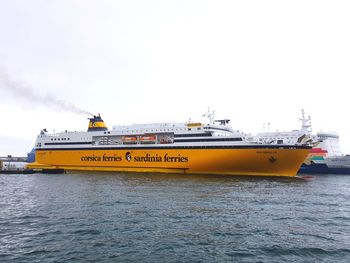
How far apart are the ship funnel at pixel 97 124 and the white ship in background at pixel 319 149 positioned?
108ft

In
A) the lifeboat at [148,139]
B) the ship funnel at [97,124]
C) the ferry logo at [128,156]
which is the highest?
the ship funnel at [97,124]

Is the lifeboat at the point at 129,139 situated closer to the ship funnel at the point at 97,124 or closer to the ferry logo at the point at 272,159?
the ship funnel at the point at 97,124

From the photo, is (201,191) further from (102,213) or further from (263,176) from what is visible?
(263,176)

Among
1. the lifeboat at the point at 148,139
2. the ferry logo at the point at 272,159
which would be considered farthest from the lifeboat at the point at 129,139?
the ferry logo at the point at 272,159

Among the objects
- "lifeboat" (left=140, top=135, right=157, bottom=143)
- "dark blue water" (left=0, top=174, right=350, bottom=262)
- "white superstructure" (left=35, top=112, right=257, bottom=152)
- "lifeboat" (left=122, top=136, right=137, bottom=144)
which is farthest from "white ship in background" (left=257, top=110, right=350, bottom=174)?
"dark blue water" (left=0, top=174, right=350, bottom=262)

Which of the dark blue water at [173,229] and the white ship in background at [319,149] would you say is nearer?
the dark blue water at [173,229]

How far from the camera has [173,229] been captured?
46.7 ft

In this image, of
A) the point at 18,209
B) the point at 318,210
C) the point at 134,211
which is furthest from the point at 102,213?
the point at 318,210

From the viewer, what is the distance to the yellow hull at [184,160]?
41.3 meters

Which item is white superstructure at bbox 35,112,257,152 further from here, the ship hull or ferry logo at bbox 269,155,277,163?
the ship hull

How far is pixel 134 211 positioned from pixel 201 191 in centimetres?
1003

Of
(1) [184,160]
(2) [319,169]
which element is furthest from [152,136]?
(2) [319,169]

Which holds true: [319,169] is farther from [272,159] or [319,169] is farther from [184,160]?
[184,160]

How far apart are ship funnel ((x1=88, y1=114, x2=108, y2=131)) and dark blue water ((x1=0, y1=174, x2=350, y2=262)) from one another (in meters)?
36.2
